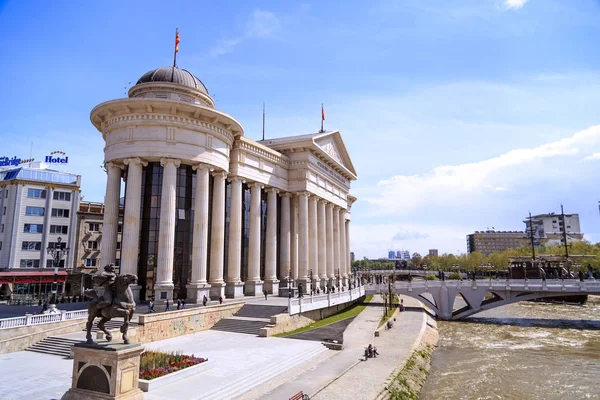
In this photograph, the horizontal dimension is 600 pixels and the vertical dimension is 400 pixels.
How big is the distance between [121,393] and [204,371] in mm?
6709

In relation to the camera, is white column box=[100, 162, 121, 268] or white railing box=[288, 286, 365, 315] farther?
white column box=[100, 162, 121, 268]

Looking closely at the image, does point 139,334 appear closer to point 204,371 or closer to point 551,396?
point 204,371

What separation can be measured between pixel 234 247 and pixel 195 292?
6874 millimetres

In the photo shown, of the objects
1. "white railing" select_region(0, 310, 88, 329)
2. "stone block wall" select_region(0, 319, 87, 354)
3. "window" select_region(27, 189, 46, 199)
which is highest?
"window" select_region(27, 189, 46, 199)

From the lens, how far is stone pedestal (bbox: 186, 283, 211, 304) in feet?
117

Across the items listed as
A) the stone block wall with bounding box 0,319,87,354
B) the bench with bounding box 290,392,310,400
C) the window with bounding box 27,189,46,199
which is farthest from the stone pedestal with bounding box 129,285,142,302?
the window with bounding box 27,189,46,199

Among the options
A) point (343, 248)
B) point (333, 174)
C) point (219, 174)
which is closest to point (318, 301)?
point (219, 174)

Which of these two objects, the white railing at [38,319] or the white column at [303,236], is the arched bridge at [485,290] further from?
the white railing at [38,319]

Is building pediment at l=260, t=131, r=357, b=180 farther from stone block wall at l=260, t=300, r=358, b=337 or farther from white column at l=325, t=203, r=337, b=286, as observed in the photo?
stone block wall at l=260, t=300, r=358, b=337

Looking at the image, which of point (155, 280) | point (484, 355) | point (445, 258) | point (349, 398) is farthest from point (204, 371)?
point (445, 258)

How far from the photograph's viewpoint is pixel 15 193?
58.9m

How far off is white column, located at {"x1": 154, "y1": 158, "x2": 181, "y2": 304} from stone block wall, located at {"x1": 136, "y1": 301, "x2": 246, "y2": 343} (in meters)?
3.96

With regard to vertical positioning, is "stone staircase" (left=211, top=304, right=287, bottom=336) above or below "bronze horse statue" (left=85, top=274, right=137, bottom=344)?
below

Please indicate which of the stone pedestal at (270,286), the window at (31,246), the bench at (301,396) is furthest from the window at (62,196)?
the bench at (301,396)
